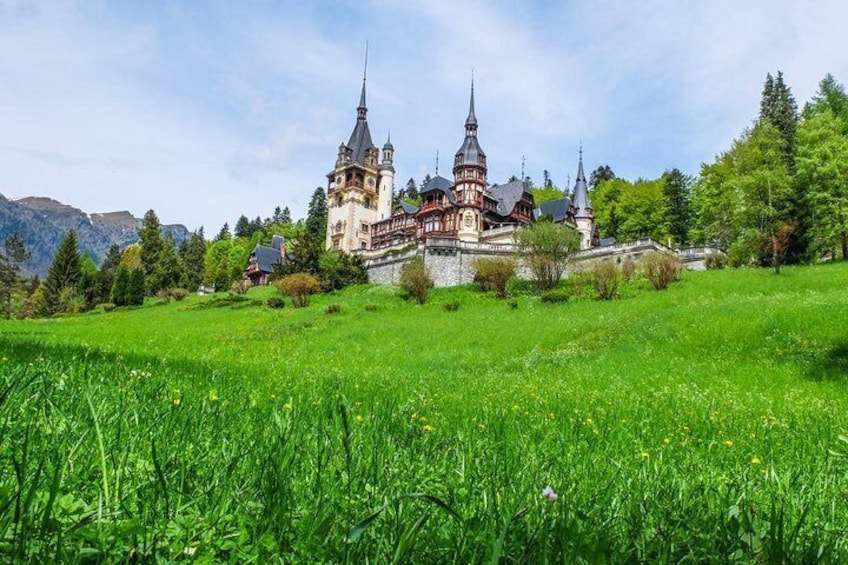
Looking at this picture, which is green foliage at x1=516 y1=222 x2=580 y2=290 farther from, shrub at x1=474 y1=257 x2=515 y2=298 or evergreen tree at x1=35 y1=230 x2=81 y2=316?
evergreen tree at x1=35 y1=230 x2=81 y2=316

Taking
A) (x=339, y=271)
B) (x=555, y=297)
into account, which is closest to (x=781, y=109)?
(x=555, y=297)

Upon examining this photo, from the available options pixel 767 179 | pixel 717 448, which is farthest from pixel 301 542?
pixel 767 179

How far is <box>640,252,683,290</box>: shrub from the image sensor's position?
35.8 meters

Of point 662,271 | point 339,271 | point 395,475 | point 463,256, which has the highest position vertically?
point 463,256

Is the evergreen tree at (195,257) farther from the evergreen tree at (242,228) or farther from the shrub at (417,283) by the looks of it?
the shrub at (417,283)

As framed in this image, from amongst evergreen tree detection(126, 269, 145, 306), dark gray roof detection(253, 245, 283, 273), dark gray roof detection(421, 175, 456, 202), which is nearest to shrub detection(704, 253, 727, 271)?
dark gray roof detection(421, 175, 456, 202)

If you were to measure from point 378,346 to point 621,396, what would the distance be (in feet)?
51.4

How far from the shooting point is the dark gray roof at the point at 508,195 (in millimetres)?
70875

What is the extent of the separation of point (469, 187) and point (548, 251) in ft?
86.0

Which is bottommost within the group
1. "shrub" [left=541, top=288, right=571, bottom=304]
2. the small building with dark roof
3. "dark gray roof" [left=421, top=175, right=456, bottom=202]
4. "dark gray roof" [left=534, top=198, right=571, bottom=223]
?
"shrub" [left=541, top=288, right=571, bottom=304]

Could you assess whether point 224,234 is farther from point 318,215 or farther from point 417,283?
point 417,283

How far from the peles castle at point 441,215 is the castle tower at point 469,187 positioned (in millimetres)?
131

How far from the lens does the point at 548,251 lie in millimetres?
44531

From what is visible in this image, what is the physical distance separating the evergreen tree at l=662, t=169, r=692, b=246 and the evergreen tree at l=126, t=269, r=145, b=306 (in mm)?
72789
